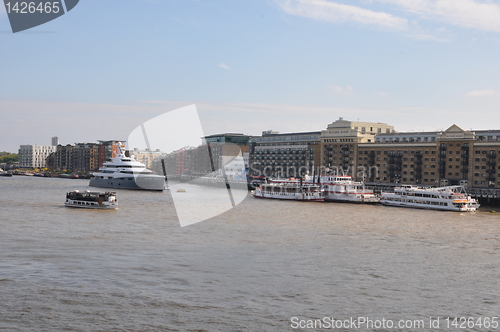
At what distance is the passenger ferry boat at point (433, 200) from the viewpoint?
66.1m

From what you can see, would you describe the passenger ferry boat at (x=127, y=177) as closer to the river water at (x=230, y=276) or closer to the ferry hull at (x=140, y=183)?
the ferry hull at (x=140, y=183)

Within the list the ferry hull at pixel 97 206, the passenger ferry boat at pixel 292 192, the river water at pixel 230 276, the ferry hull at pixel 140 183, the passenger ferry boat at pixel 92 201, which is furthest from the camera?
the ferry hull at pixel 140 183

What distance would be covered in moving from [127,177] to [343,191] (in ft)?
130

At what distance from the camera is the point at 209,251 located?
30.4m

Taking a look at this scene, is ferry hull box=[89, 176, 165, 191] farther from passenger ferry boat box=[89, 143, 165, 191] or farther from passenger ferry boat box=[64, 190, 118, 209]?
passenger ferry boat box=[64, 190, 118, 209]

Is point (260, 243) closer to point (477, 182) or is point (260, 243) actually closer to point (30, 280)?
point (30, 280)

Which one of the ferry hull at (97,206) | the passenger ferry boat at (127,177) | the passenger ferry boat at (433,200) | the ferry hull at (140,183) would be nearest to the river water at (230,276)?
the ferry hull at (97,206)

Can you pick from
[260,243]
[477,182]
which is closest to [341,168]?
[477,182]

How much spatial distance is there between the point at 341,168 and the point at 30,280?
3746 inches

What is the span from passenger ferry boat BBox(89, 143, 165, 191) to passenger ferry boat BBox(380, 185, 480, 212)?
137 ft

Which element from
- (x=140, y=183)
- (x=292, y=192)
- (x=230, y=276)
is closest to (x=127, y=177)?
(x=140, y=183)

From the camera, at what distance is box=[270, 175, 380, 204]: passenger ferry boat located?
7800 centimetres

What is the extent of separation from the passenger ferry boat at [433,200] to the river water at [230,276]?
982 inches

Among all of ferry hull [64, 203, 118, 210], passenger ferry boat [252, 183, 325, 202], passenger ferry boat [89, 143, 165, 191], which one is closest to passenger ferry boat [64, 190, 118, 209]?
ferry hull [64, 203, 118, 210]
